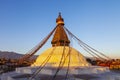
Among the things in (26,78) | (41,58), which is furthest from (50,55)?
(26,78)

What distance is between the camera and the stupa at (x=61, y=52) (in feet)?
65.4

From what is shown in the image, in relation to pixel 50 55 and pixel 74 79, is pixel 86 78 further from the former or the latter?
pixel 50 55

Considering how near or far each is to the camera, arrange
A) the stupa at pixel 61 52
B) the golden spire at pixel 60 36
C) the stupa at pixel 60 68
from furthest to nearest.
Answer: the golden spire at pixel 60 36, the stupa at pixel 61 52, the stupa at pixel 60 68

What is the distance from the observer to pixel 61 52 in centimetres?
2044

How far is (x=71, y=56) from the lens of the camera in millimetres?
20266

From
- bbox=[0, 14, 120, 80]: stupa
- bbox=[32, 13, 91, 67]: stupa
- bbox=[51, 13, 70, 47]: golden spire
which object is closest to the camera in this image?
Result: bbox=[0, 14, 120, 80]: stupa

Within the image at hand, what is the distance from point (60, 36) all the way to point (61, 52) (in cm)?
216

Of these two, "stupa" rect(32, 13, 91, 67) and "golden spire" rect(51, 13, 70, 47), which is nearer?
"stupa" rect(32, 13, 91, 67)

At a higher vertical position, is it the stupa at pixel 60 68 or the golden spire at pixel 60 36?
the golden spire at pixel 60 36

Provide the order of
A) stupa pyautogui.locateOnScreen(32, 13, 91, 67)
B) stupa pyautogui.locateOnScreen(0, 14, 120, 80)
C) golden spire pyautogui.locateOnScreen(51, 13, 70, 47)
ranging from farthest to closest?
golden spire pyautogui.locateOnScreen(51, 13, 70, 47), stupa pyautogui.locateOnScreen(32, 13, 91, 67), stupa pyautogui.locateOnScreen(0, 14, 120, 80)

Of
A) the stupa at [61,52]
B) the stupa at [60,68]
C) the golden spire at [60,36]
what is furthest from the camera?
the golden spire at [60,36]

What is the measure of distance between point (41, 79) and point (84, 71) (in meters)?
4.63

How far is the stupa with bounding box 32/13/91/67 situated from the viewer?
→ 19.9 meters

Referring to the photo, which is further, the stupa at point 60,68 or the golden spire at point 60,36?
the golden spire at point 60,36
